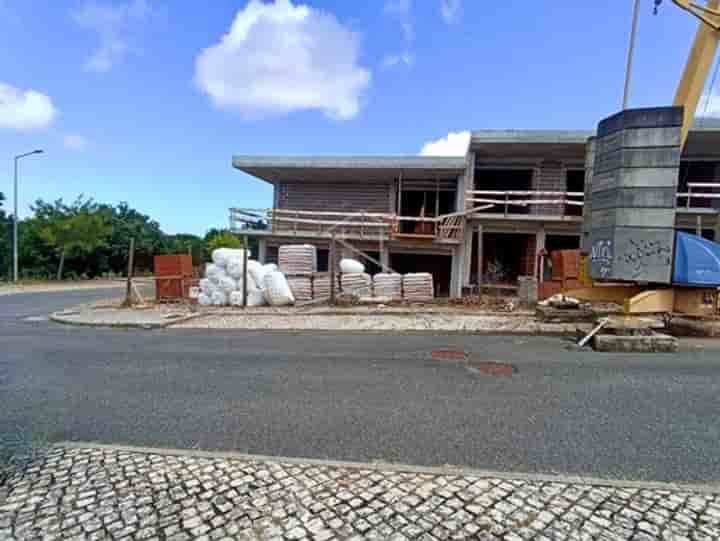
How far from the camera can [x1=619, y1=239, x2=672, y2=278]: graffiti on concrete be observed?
686 centimetres

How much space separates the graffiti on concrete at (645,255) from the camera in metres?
6.86

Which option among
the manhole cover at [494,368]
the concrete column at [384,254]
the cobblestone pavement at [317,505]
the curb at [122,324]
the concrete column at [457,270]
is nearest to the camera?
the cobblestone pavement at [317,505]

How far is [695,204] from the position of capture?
1606 centimetres

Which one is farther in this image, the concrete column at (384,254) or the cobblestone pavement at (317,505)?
the concrete column at (384,254)

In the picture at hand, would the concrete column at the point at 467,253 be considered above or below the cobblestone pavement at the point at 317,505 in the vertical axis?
above

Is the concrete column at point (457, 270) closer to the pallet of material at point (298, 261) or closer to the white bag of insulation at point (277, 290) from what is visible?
the pallet of material at point (298, 261)

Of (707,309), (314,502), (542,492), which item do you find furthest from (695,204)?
(314,502)

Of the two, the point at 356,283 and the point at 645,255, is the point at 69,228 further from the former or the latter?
the point at 645,255

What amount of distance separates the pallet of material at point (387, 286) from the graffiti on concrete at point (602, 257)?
5.91 meters

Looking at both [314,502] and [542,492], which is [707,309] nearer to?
[542,492]

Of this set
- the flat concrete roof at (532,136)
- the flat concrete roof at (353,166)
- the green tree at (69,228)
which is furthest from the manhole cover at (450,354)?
the green tree at (69,228)

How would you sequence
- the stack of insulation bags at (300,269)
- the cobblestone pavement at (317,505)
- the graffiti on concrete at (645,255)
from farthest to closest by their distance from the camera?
the stack of insulation bags at (300,269), the graffiti on concrete at (645,255), the cobblestone pavement at (317,505)

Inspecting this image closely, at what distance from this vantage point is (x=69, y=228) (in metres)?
25.7

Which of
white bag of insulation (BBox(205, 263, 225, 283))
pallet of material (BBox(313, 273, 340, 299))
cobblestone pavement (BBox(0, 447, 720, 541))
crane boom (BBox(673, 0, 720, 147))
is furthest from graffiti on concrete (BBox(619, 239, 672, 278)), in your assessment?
white bag of insulation (BBox(205, 263, 225, 283))
